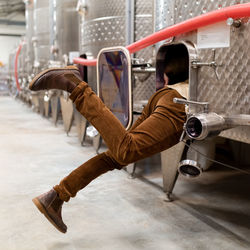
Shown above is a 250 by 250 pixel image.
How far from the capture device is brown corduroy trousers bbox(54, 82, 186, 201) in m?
1.61

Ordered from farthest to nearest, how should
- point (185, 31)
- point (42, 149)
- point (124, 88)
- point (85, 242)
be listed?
1. point (42, 149)
2. point (124, 88)
3. point (185, 31)
4. point (85, 242)

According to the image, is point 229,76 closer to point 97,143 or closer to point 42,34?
point 97,143

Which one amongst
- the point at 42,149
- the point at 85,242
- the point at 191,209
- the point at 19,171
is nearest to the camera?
the point at 85,242

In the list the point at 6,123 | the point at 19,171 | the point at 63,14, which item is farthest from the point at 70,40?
the point at 19,171

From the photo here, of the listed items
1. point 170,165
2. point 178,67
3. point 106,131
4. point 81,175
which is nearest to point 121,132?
point 106,131

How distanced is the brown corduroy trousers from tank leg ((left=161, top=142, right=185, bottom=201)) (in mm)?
452

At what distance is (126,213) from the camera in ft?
6.97

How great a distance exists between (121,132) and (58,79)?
1.35 ft

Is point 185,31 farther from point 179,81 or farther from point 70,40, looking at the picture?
point 70,40

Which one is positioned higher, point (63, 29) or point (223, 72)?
point (63, 29)

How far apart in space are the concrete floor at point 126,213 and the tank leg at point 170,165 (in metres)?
0.09

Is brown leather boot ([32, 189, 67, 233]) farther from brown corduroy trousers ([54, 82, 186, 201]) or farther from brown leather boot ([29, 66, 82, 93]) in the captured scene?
brown leather boot ([29, 66, 82, 93])

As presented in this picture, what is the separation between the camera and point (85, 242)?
176cm

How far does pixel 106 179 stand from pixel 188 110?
118 centimetres
